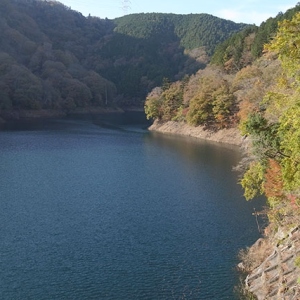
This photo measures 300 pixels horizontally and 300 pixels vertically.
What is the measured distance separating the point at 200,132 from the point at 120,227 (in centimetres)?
3827

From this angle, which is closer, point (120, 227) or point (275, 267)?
point (275, 267)

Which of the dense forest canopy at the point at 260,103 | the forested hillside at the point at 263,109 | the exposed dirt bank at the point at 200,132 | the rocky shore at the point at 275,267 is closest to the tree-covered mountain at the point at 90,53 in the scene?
the dense forest canopy at the point at 260,103

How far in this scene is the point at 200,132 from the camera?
2288 inches

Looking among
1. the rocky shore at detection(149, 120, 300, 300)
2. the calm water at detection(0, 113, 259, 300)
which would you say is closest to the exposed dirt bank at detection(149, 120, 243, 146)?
the calm water at detection(0, 113, 259, 300)

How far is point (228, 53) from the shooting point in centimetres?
7056

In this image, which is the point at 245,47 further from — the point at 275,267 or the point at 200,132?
the point at 275,267

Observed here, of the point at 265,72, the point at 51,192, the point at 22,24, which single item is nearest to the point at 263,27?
the point at 265,72

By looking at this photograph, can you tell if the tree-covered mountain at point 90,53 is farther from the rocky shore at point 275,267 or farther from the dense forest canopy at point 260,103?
the rocky shore at point 275,267

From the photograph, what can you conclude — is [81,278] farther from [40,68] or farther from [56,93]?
[40,68]

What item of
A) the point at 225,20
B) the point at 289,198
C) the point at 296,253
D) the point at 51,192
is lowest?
the point at 51,192

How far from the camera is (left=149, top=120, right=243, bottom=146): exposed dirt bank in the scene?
5209 cm

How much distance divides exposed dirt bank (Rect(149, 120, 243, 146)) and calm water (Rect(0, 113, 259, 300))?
11298mm

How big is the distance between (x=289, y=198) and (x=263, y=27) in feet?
187

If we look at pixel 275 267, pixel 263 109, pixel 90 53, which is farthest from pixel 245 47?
pixel 90 53
